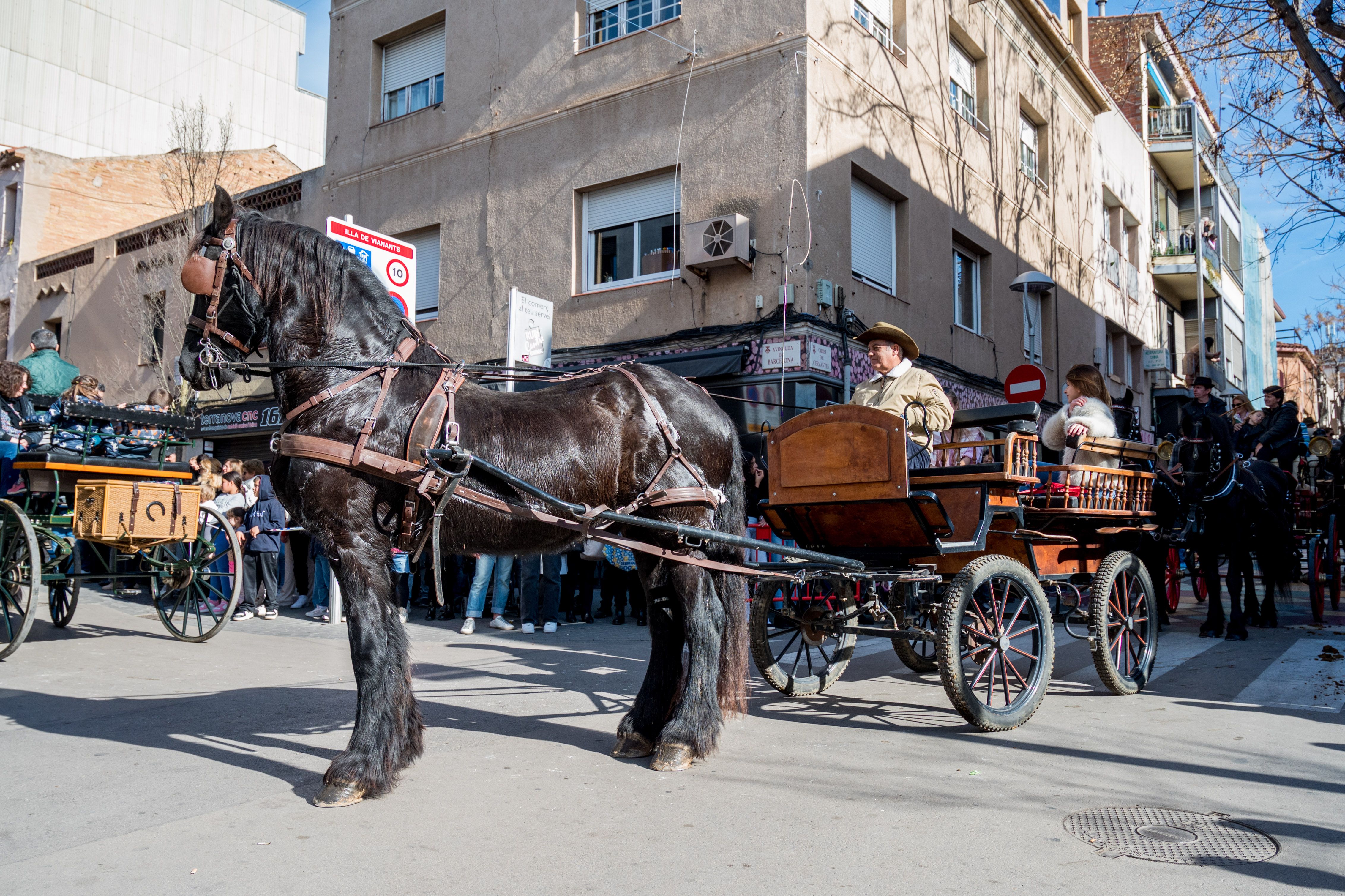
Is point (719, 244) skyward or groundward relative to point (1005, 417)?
skyward

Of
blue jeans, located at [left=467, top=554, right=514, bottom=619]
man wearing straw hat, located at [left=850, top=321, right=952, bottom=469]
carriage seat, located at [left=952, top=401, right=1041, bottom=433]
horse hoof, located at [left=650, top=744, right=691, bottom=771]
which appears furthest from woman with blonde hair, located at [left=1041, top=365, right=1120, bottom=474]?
blue jeans, located at [left=467, top=554, right=514, bottom=619]

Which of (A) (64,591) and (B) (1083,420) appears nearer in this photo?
(B) (1083,420)

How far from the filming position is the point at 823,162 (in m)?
12.3

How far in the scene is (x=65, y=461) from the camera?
7.70 m

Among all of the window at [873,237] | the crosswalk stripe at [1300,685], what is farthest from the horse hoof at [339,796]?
Result: the window at [873,237]

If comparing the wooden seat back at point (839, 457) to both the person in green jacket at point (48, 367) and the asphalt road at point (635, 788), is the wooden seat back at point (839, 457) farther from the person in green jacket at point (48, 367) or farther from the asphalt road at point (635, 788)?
the person in green jacket at point (48, 367)

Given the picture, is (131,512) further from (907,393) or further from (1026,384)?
(1026,384)

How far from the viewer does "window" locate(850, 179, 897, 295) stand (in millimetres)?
13258

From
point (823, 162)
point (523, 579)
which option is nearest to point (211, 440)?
point (523, 579)

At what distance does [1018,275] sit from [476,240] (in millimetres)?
10281

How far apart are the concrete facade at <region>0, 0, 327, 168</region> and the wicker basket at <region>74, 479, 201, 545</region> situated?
28510 millimetres

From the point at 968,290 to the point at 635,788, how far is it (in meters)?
14.4

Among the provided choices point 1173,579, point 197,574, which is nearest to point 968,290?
point 1173,579

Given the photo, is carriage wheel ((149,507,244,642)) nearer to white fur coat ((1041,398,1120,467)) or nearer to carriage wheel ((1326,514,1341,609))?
white fur coat ((1041,398,1120,467))
